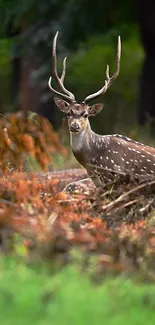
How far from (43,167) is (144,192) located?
465cm

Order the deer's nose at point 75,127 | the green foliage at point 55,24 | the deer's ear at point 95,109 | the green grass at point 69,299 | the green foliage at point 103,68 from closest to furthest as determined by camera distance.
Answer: the green grass at point 69,299 → the deer's nose at point 75,127 → the deer's ear at point 95,109 → the green foliage at point 55,24 → the green foliage at point 103,68

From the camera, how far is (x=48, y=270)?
736 centimetres

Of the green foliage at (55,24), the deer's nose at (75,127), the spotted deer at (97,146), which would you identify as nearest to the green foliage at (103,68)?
the green foliage at (55,24)

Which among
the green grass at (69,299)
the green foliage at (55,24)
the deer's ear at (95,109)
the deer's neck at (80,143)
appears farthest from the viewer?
the green foliage at (55,24)

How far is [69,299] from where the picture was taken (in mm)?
6633

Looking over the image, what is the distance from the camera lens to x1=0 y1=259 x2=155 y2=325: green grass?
254 inches

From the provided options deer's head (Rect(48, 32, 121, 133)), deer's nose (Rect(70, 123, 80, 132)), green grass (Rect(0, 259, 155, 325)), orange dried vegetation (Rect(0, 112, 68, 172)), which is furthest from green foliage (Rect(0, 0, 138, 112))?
green grass (Rect(0, 259, 155, 325))

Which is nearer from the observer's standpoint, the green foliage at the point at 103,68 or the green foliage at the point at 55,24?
the green foliage at the point at 55,24

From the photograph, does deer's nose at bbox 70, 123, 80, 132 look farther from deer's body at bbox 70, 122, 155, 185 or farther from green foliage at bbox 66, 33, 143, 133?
green foliage at bbox 66, 33, 143, 133

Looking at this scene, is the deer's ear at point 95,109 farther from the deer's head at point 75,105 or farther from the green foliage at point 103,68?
the green foliage at point 103,68

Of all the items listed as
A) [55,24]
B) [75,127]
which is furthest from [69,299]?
[55,24]

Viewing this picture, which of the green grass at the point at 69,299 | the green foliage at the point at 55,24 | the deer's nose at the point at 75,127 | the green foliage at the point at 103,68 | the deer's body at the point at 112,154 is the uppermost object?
the green grass at the point at 69,299

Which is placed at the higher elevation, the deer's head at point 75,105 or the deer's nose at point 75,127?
the deer's head at point 75,105

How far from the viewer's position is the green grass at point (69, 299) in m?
6.46
